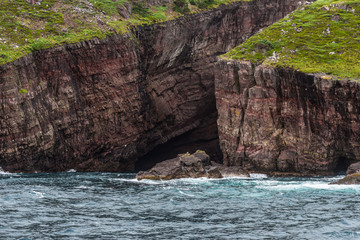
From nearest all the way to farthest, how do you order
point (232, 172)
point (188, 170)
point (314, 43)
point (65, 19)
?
point (188, 170)
point (232, 172)
point (314, 43)
point (65, 19)

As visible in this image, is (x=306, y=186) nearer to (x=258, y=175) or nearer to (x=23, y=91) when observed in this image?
(x=258, y=175)

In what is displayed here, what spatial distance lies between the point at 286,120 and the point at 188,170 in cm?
1564

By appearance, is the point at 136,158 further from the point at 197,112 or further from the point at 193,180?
the point at 193,180

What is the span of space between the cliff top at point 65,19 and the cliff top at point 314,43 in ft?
61.0

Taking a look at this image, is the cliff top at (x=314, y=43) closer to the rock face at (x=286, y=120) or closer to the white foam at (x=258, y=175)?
the rock face at (x=286, y=120)

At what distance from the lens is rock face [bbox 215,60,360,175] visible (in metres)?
67.5

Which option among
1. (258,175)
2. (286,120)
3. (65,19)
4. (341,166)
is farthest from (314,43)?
(65,19)

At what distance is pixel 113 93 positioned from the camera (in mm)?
80875

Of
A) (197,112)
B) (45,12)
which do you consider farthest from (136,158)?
(45,12)

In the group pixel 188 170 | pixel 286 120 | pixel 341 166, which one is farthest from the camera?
pixel 286 120

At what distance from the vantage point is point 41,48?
240 ft

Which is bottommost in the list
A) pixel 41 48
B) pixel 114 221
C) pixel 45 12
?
pixel 114 221

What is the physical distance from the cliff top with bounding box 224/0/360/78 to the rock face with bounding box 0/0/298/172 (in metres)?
14.5

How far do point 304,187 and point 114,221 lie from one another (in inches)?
916
